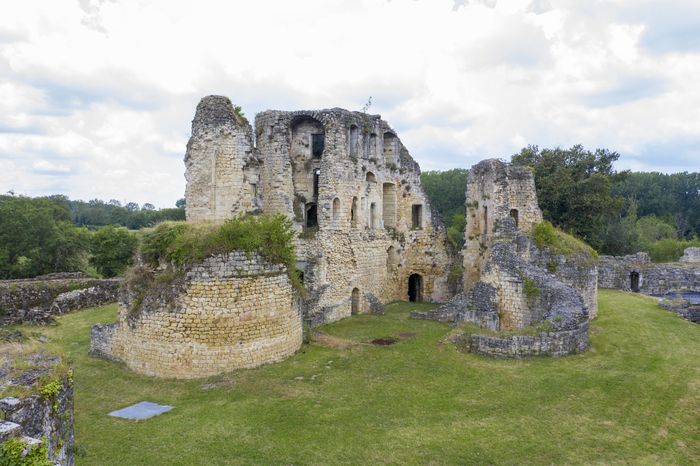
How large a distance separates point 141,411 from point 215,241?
4.71 m

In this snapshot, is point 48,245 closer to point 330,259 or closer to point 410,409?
point 330,259

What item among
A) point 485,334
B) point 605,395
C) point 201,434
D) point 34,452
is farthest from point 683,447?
point 34,452

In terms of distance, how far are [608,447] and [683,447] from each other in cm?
140

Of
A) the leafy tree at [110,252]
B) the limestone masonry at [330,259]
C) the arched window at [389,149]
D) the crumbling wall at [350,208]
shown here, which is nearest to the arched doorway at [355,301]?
the crumbling wall at [350,208]

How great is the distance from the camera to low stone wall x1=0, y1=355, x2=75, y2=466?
5.75 metres

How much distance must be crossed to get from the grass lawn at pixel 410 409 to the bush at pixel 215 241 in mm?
3233

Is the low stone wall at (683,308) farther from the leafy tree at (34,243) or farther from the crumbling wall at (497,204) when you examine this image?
the leafy tree at (34,243)

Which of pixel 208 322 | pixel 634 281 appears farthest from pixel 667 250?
pixel 208 322

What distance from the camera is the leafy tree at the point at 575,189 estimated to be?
105 ft

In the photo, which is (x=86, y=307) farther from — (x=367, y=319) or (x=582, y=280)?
(x=582, y=280)

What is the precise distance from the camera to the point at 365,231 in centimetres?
2330

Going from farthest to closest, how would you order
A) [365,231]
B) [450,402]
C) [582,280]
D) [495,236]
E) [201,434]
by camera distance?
[365,231], [495,236], [582,280], [450,402], [201,434]

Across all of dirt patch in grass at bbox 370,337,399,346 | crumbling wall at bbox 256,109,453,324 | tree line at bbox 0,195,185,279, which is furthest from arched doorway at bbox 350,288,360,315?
tree line at bbox 0,195,185,279

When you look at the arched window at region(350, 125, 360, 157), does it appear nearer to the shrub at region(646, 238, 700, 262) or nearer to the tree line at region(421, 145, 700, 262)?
the tree line at region(421, 145, 700, 262)
